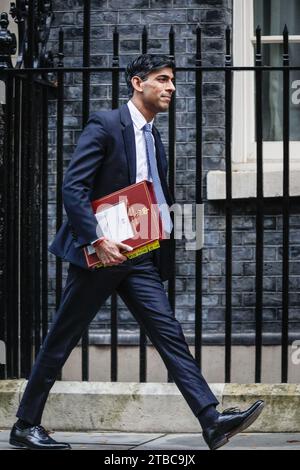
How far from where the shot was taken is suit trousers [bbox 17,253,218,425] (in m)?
6.64

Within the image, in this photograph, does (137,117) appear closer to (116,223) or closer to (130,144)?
(130,144)

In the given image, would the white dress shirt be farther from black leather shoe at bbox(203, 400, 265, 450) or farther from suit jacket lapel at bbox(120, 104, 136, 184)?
black leather shoe at bbox(203, 400, 265, 450)

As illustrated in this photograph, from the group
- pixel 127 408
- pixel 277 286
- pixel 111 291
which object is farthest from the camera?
pixel 277 286

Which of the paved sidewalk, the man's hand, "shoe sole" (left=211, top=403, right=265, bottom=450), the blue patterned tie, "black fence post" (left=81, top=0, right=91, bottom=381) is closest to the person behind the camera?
"shoe sole" (left=211, top=403, right=265, bottom=450)

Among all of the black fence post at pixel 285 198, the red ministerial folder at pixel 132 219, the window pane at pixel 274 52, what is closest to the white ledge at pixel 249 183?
the window pane at pixel 274 52

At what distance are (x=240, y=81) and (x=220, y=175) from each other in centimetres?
77

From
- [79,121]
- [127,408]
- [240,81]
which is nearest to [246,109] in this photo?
[240,81]

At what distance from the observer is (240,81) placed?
9328 mm

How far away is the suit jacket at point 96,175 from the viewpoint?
6.60m

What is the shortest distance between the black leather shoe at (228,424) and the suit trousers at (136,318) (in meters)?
0.12

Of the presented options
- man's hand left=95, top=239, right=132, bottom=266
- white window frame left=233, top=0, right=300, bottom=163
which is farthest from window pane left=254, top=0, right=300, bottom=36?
man's hand left=95, top=239, right=132, bottom=266

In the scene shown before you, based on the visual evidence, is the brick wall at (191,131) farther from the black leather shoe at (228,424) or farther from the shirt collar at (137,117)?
the black leather shoe at (228,424)

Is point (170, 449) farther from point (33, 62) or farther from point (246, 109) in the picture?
point (246, 109)

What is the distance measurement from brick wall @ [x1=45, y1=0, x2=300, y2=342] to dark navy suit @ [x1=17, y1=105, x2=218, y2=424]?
209cm
